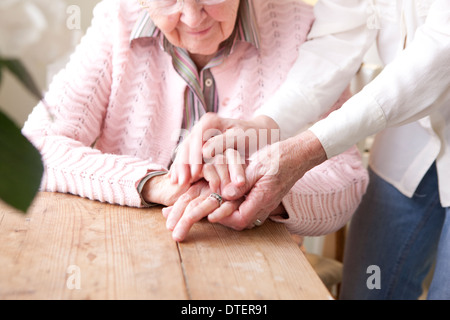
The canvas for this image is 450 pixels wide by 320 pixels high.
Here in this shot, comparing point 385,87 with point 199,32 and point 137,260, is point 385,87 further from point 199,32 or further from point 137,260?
point 137,260

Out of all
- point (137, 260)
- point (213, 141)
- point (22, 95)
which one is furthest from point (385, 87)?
point (22, 95)

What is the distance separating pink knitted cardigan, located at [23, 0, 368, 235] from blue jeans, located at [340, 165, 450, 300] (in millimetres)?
224

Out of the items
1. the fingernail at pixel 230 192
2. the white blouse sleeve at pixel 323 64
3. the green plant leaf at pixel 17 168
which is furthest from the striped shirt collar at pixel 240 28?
the green plant leaf at pixel 17 168

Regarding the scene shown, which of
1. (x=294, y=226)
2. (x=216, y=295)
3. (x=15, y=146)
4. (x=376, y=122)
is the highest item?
(x=15, y=146)

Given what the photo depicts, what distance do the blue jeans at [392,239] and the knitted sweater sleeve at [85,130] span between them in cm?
75

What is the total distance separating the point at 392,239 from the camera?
1.50m

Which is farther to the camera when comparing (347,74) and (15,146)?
(347,74)

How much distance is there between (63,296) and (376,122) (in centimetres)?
75

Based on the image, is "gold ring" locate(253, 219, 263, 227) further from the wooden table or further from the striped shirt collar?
the striped shirt collar

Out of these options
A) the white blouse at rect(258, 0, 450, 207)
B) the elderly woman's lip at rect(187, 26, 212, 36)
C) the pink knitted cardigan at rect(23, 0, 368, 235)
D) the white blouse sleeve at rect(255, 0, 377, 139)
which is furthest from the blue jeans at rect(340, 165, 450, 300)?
the elderly woman's lip at rect(187, 26, 212, 36)

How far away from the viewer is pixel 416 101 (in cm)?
111

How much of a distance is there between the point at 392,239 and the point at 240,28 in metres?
0.78
